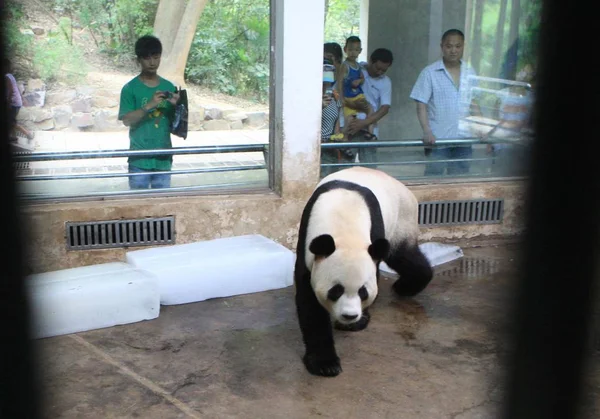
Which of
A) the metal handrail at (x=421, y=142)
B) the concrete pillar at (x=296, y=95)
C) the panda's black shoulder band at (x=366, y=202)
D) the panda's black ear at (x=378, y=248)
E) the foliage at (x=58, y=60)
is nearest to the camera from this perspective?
the panda's black ear at (x=378, y=248)

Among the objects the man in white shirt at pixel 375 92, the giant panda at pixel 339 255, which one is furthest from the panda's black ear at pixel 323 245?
the man in white shirt at pixel 375 92

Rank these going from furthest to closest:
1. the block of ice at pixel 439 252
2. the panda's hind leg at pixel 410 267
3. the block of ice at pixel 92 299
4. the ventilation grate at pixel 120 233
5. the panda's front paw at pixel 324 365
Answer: the block of ice at pixel 439 252 < the ventilation grate at pixel 120 233 < the panda's hind leg at pixel 410 267 < the block of ice at pixel 92 299 < the panda's front paw at pixel 324 365

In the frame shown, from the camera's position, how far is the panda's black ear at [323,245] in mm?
3619

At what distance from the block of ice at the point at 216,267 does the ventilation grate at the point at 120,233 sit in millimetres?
224

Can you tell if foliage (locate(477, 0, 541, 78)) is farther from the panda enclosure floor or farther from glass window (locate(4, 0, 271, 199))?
the panda enclosure floor

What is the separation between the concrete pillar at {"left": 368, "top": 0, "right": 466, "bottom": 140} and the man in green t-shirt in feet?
6.90

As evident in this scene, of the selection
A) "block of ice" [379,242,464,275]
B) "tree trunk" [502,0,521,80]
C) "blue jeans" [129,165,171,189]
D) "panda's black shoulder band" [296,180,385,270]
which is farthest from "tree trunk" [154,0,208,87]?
"tree trunk" [502,0,521,80]

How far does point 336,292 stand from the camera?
3.71 metres

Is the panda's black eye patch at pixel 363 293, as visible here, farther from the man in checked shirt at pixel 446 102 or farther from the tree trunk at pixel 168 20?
the man in checked shirt at pixel 446 102

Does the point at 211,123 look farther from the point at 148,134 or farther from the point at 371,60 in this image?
the point at 371,60

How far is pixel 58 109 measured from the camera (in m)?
5.32

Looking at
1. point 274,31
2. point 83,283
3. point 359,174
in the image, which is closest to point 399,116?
point 274,31

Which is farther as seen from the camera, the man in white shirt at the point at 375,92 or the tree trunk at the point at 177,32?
the man in white shirt at the point at 375,92

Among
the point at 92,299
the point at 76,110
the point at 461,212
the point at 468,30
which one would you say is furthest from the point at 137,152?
the point at 468,30
